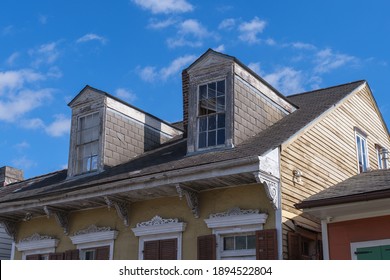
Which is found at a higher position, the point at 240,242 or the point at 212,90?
the point at 212,90

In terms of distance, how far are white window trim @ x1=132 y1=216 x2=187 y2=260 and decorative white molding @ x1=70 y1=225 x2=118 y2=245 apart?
712 millimetres

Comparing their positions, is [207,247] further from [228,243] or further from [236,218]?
[236,218]

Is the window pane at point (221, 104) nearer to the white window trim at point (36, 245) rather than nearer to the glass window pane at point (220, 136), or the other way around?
the glass window pane at point (220, 136)

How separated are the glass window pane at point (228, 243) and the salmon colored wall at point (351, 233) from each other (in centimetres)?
186

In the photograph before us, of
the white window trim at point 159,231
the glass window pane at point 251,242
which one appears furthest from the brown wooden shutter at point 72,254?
the glass window pane at point 251,242

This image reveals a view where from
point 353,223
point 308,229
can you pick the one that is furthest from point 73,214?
point 353,223

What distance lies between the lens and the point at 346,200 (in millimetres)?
10297

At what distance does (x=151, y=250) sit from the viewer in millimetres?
12688

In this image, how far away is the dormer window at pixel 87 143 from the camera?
1504 cm

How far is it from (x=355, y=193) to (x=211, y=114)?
13.2 feet

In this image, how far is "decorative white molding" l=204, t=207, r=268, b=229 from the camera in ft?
37.3

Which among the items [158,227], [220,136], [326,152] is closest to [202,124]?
[220,136]
